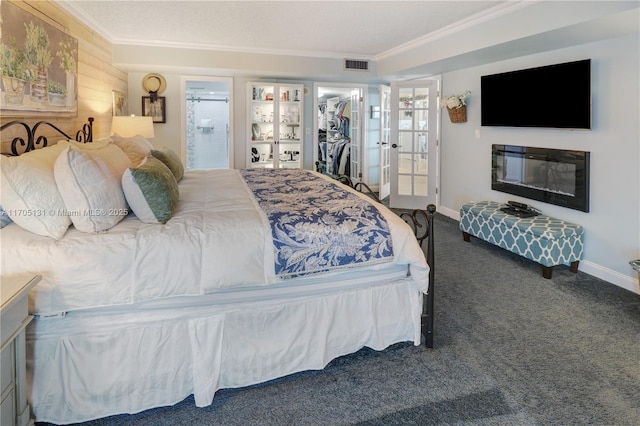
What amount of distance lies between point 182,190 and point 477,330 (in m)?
2.31

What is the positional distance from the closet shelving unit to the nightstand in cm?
486

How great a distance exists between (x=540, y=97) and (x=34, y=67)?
4338 mm

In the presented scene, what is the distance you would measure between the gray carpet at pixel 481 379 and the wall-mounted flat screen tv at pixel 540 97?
1.70 metres

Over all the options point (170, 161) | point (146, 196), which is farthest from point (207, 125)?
point (146, 196)

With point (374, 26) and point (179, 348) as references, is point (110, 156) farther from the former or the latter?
point (374, 26)

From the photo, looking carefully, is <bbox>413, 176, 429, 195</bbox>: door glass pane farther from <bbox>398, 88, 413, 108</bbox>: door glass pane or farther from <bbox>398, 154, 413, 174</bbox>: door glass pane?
<bbox>398, 88, 413, 108</bbox>: door glass pane

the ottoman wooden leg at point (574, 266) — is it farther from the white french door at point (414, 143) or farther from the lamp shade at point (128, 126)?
the lamp shade at point (128, 126)

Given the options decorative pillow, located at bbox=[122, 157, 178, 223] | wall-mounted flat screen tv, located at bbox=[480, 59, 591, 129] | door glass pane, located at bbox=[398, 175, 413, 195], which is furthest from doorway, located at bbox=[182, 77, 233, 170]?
decorative pillow, located at bbox=[122, 157, 178, 223]

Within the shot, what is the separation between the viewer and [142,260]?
5.77 ft

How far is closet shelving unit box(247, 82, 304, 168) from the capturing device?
6.18 metres

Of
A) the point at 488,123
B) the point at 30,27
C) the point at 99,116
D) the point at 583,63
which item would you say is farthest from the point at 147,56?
the point at 583,63

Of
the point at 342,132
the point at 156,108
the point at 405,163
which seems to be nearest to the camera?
the point at 156,108

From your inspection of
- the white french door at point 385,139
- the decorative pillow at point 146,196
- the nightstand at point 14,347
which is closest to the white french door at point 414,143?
the white french door at point 385,139

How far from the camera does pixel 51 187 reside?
1.76m
